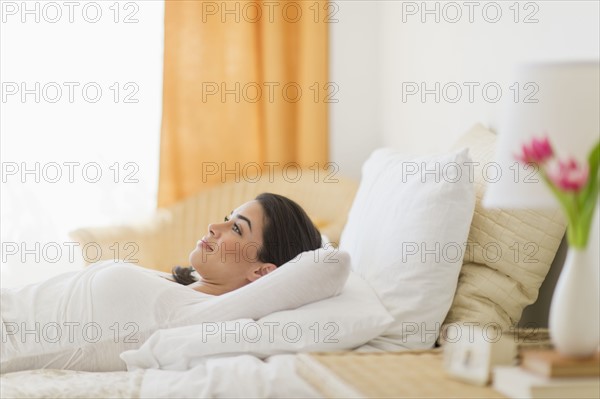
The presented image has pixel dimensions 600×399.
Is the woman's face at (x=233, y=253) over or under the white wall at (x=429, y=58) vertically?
under

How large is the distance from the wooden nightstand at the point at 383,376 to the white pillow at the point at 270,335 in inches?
11.8

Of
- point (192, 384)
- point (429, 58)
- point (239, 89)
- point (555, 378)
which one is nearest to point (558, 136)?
point (555, 378)

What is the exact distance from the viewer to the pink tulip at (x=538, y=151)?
1283mm

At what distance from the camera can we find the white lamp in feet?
4.30

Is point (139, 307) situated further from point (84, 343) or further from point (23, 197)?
point (23, 197)

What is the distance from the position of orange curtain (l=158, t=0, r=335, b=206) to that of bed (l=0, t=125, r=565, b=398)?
130cm

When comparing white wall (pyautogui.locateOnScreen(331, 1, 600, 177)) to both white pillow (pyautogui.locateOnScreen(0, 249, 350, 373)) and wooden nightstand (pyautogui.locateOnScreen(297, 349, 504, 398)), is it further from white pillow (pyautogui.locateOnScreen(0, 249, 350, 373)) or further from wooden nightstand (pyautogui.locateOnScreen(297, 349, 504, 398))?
white pillow (pyautogui.locateOnScreen(0, 249, 350, 373))

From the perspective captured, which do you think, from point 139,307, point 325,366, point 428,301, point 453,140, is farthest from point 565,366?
point 453,140

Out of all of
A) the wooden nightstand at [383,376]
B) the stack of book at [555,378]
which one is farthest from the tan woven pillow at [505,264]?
the stack of book at [555,378]

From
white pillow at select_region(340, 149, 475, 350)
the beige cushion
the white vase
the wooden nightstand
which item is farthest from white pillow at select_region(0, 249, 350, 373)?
the beige cushion

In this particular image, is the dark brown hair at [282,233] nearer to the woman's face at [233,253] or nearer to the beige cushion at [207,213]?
the woman's face at [233,253]

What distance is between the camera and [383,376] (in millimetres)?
1463

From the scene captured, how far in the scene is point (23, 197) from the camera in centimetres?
352

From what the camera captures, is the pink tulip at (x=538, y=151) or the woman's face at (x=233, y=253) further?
the woman's face at (x=233, y=253)
